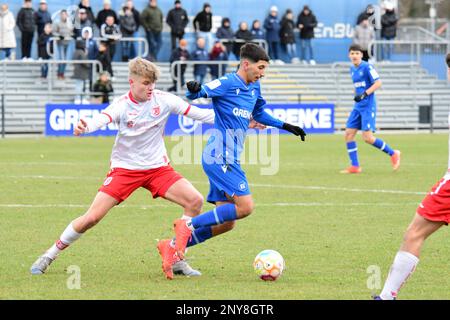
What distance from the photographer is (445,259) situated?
1071cm

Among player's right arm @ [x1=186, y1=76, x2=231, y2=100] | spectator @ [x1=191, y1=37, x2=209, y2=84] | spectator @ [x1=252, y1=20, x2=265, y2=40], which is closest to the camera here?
player's right arm @ [x1=186, y1=76, x2=231, y2=100]

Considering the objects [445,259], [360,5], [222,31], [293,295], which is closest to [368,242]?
[445,259]

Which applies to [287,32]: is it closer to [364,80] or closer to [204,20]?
[204,20]

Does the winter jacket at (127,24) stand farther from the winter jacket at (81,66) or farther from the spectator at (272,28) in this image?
the spectator at (272,28)

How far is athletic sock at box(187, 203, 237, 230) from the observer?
32.0 feet

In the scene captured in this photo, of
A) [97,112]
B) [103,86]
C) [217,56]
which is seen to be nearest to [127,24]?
[217,56]

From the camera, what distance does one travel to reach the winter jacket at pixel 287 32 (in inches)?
1538

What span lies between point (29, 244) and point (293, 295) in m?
3.97

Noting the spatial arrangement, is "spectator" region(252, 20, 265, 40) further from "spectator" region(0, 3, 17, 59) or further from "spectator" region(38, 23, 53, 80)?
"spectator" region(0, 3, 17, 59)

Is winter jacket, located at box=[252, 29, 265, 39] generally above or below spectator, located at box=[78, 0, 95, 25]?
below

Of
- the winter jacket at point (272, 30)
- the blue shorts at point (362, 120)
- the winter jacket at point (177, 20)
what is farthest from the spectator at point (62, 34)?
the blue shorts at point (362, 120)

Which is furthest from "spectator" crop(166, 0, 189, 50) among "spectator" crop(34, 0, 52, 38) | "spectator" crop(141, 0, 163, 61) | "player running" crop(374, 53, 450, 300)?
"player running" crop(374, 53, 450, 300)

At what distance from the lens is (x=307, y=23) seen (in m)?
39.8
